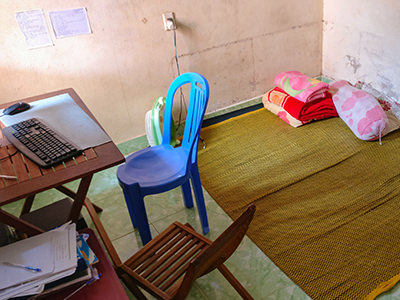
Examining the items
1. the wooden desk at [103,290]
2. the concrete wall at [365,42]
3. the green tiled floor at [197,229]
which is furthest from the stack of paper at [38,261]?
the concrete wall at [365,42]

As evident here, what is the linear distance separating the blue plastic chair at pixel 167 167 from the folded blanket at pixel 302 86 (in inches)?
59.2

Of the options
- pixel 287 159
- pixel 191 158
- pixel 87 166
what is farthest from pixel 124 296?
pixel 287 159

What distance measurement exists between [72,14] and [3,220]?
1775 mm

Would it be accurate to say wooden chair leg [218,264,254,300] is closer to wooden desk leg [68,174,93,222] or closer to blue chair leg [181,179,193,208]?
wooden desk leg [68,174,93,222]

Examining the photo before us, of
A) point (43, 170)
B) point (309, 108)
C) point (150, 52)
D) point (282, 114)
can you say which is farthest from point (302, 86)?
point (43, 170)

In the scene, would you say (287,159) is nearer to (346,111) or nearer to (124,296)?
(346,111)

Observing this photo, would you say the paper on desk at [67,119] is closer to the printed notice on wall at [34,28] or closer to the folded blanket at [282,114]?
the printed notice on wall at [34,28]

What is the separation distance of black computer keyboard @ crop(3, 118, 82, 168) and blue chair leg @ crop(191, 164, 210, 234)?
30.9 inches

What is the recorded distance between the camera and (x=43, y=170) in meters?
1.76

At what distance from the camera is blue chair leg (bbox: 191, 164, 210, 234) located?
2420 mm

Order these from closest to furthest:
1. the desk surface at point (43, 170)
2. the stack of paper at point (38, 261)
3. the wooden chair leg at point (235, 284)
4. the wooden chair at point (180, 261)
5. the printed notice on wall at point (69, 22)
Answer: the wooden chair at point (180, 261)
the stack of paper at point (38, 261)
the desk surface at point (43, 170)
the wooden chair leg at point (235, 284)
the printed notice on wall at point (69, 22)

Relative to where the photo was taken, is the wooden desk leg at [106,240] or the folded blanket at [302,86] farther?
the folded blanket at [302,86]

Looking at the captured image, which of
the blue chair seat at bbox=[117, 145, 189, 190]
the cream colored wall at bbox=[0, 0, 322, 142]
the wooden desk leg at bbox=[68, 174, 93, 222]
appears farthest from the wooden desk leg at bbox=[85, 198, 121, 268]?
the cream colored wall at bbox=[0, 0, 322, 142]

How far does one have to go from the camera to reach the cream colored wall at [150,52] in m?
2.98
